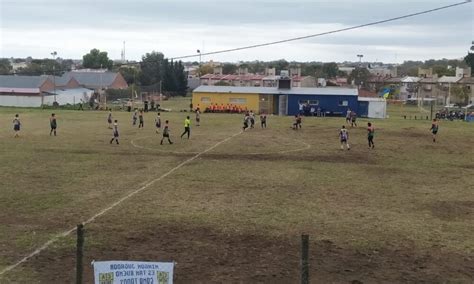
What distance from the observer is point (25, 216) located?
16641 mm

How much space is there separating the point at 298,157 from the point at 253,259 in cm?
1715

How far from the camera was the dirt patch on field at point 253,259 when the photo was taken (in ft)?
39.3

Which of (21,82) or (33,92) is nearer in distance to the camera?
(33,92)

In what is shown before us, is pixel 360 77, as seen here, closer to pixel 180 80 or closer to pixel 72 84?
pixel 180 80

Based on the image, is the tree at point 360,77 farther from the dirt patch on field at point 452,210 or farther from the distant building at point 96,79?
the dirt patch on field at point 452,210

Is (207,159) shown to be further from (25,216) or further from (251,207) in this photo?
(25,216)

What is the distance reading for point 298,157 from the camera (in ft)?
98.1

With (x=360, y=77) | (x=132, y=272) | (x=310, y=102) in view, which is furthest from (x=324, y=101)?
(x=360, y=77)

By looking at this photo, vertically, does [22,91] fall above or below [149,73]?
below

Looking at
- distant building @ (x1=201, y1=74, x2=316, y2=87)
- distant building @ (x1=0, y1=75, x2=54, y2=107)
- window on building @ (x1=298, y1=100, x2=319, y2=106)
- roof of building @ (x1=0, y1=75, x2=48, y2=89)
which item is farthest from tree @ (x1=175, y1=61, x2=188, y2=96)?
window on building @ (x1=298, y1=100, x2=319, y2=106)

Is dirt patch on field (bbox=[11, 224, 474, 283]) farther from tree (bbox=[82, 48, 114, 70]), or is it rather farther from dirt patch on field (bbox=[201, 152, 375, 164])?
tree (bbox=[82, 48, 114, 70])

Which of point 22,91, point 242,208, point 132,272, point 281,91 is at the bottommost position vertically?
point 242,208

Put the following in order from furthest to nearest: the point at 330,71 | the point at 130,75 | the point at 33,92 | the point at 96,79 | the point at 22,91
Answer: the point at 330,71 < the point at 130,75 < the point at 96,79 < the point at 22,91 < the point at 33,92

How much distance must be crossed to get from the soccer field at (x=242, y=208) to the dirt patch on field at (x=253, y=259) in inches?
1.1
